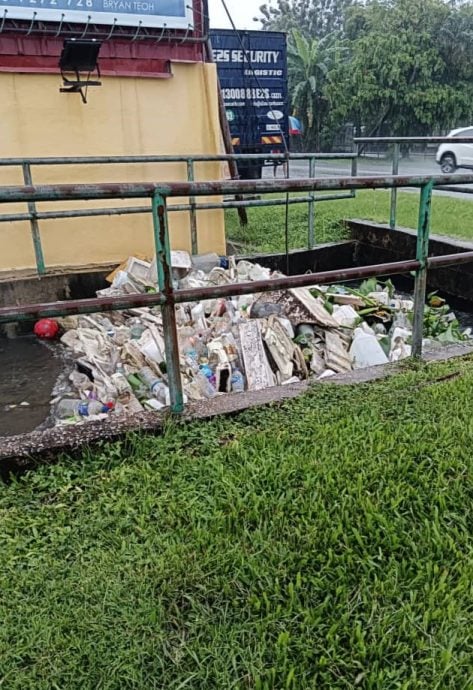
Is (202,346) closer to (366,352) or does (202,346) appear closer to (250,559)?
(366,352)

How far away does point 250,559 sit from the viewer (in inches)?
62.4

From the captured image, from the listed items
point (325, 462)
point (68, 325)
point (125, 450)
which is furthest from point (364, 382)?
point (68, 325)

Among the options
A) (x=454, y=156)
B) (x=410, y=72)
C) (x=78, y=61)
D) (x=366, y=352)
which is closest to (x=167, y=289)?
(x=366, y=352)

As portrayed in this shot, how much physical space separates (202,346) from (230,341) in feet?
0.68

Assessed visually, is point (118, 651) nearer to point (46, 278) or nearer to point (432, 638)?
point (432, 638)

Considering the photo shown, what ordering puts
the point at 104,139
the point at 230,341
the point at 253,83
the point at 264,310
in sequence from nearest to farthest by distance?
the point at 230,341 → the point at 264,310 → the point at 104,139 → the point at 253,83

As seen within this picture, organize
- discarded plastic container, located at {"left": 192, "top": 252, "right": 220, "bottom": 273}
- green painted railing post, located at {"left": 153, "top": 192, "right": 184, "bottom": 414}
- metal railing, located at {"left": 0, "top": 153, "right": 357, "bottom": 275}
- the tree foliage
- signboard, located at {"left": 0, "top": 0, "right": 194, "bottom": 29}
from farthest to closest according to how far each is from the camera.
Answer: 1. the tree foliage
2. discarded plastic container, located at {"left": 192, "top": 252, "right": 220, "bottom": 273}
3. signboard, located at {"left": 0, "top": 0, "right": 194, "bottom": 29}
4. metal railing, located at {"left": 0, "top": 153, "right": 357, "bottom": 275}
5. green painted railing post, located at {"left": 153, "top": 192, "right": 184, "bottom": 414}

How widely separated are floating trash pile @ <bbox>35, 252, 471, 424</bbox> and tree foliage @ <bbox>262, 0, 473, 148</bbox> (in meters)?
27.7

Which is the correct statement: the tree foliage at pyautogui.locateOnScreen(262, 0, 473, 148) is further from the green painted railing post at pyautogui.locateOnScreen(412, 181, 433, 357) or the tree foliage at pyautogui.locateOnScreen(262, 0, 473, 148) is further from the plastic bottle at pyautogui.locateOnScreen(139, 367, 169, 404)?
the green painted railing post at pyautogui.locateOnScreen(412, 181, 433, 357)

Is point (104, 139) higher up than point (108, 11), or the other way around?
point (108, 11)

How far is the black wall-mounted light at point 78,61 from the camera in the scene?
5137mm

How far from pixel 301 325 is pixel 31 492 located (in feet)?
9.22

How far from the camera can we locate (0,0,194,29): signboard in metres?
5.04

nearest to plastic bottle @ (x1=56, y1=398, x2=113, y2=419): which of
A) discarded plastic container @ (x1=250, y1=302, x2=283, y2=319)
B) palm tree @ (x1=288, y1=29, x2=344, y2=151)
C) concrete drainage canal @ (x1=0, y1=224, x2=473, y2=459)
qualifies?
concrete drainage canal @ (x1=0, y1=224, x2=473, y2=459)
